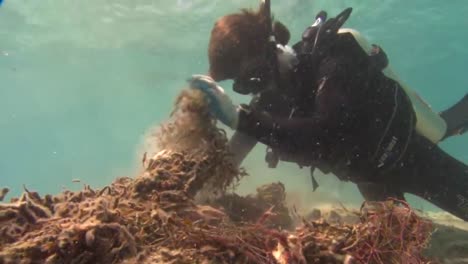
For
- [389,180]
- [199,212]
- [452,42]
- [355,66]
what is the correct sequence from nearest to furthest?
[199,212] → [355,66] → [389,180] → [452,42]

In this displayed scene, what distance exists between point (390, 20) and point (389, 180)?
2895 centimetres

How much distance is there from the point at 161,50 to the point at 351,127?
31.0 m

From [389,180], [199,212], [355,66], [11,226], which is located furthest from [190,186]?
[389,180]

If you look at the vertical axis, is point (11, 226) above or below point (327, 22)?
below

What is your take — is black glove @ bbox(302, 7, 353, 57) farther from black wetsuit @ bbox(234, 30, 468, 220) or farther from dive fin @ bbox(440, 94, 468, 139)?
dive fin @ bbox(440, 94, 468, 139)

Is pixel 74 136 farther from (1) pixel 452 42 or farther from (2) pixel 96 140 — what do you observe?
(1) pixel 452 42

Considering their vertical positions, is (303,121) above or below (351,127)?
above

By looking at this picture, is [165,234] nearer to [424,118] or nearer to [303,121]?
Result: [303,121]

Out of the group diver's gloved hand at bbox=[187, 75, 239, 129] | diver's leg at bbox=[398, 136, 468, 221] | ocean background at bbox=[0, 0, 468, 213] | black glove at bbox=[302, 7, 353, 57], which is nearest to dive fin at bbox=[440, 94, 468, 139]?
diver's leg at bbox=[398, 136, 468, 221]

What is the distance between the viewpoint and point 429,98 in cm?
5912

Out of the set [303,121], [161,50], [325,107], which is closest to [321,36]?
[325,107]

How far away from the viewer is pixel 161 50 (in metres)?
33.5

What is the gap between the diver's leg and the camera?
15.5ft

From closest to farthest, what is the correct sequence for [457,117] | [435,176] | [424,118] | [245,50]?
[245,50]
[435,176]
[424,118]
[457,117]
